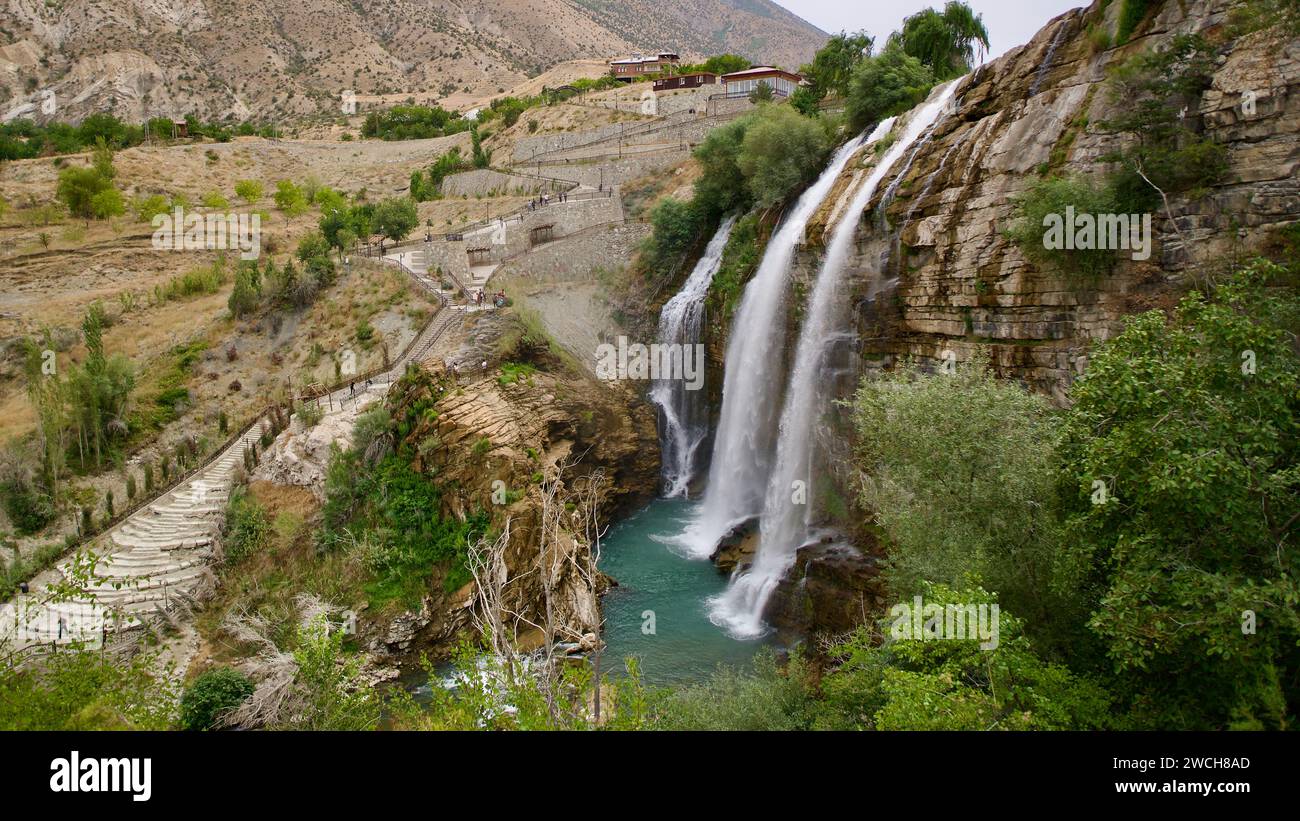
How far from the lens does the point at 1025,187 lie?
14609mm

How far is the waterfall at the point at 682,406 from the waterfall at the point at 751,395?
2178 millimetres

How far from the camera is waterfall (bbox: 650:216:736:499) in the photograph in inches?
1046

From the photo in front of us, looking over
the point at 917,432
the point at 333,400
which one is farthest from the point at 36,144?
the point at 917,432

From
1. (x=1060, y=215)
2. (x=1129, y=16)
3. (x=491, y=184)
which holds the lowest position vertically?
(x=1060, y=215)

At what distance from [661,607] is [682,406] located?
1025 centimetres

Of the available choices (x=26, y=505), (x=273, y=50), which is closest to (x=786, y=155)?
(x=26, y=505)

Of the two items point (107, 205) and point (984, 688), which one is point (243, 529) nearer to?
point (984, 688)

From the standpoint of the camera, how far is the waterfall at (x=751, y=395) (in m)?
22.2

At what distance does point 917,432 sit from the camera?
10.9 metres

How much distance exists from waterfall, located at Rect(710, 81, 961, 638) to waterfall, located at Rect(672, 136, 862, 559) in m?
1.42

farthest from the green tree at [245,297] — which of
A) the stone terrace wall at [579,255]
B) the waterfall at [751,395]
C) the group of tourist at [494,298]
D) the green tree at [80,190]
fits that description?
the waterfall at [751,395]

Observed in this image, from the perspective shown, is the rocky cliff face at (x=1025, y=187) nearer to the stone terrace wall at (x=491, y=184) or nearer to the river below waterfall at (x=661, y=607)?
the river below waterfall at (x=661, y=607)

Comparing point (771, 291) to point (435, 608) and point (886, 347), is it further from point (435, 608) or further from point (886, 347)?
point (435, 608)

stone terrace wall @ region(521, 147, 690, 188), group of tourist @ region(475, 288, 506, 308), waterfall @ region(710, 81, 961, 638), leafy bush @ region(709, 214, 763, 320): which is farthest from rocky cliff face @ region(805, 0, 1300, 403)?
stone terrace wall @ region(521, 147, 690, 188)
